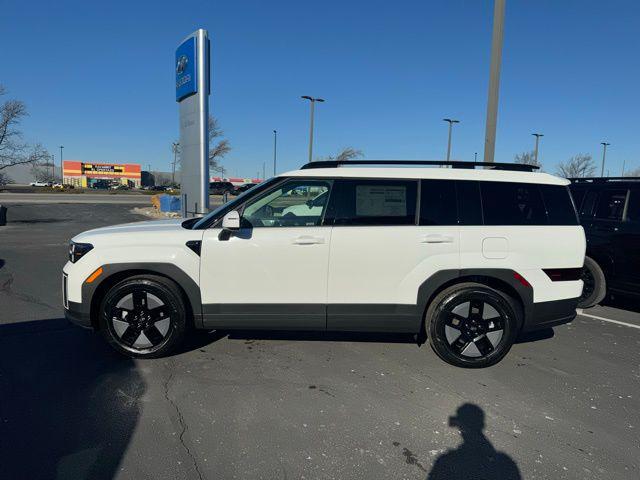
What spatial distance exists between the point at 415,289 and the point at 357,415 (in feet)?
4.29

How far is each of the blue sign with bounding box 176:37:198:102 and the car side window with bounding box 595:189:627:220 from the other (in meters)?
10.4

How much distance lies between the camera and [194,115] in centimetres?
1296

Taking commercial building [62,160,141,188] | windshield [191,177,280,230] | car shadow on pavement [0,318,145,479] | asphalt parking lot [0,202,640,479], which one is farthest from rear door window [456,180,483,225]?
commercial building [62,160,141,188]

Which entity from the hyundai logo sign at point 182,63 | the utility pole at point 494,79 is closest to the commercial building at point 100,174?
the hyundai logo sign at point 182,63

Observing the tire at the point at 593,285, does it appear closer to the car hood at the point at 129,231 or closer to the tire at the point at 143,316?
the tire at the point at 143,316

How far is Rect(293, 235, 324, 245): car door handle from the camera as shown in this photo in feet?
13.3

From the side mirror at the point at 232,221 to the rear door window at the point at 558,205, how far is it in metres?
2.84

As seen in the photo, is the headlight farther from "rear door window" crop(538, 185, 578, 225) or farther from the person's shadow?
"rear door window" crop(538, 185, 578, 225)

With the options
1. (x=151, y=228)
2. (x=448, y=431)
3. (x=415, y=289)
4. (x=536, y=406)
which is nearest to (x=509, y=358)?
(x=536, y=406)

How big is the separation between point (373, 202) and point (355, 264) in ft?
1.97

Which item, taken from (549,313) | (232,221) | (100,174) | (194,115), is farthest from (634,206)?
(100,174)

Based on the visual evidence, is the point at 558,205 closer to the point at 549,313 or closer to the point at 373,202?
the point at 549,313

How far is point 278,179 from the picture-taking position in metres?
4.23

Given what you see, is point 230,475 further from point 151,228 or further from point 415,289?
point 151,228
